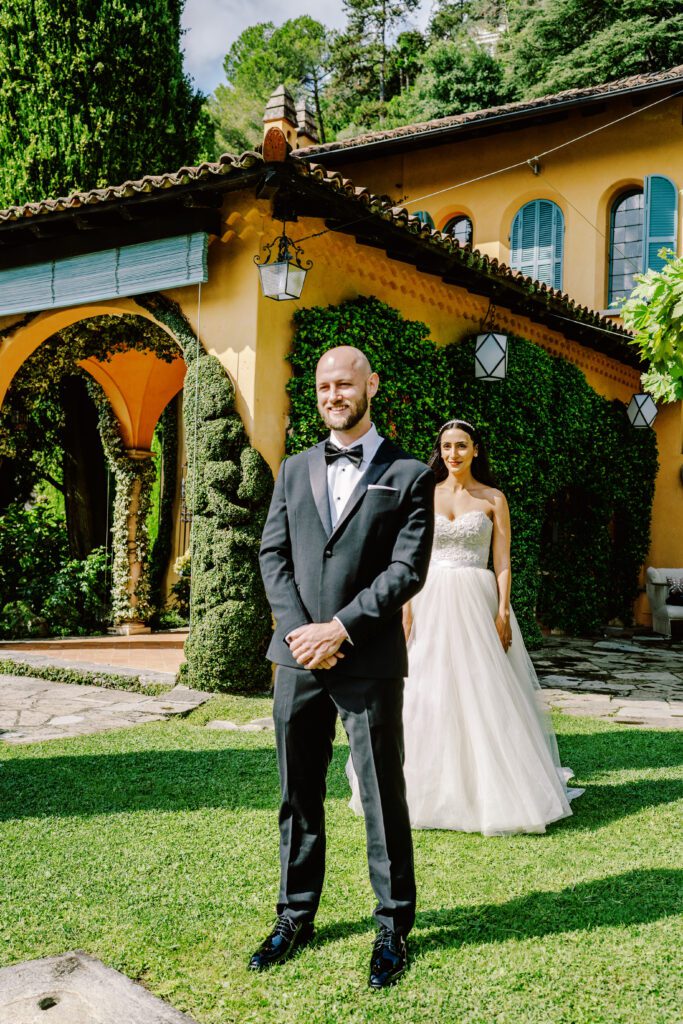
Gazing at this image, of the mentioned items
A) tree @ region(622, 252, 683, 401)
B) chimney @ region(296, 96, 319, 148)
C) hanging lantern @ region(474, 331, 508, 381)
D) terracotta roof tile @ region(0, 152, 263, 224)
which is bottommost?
tree @ region(622, 252, 683, 401)

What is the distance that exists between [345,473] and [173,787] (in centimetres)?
290

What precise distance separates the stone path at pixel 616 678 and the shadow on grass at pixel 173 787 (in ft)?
6.19

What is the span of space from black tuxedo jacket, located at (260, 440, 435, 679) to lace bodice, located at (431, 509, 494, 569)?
2.06 m

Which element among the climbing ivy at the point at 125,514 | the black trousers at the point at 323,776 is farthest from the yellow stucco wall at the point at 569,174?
the black trousers at the point at 323,776

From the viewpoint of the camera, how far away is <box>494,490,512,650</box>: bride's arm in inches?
195

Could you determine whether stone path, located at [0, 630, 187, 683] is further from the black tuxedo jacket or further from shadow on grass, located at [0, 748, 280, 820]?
the black tuxedo jacket

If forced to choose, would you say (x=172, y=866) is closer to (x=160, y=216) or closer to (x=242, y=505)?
(x=242, y=505)

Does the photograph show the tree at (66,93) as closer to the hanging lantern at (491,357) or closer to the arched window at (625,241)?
the hanging lantern at (491,357)

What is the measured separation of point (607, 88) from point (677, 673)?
1000 cm

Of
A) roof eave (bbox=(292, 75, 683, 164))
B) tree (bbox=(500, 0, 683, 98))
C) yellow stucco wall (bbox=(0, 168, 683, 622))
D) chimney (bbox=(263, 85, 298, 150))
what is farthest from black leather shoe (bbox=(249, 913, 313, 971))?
tree (bbox=(500, 0, 683, 98))

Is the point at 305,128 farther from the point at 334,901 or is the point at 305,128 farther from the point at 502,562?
the point at 334,901

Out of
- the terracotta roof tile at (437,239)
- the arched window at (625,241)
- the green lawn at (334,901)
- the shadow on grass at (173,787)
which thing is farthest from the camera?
the arched window at (625,241)

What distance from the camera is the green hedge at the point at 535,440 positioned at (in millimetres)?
9125

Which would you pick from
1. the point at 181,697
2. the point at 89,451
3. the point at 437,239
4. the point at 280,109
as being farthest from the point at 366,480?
the point at 89,451
